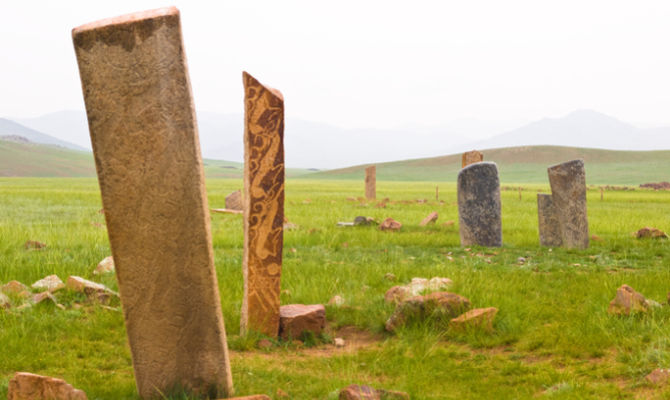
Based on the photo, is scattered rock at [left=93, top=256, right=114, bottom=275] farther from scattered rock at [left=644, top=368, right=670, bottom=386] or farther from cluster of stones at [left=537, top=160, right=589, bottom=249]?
cluster of stones at [left=537, top=160, right=589, bottom=249]

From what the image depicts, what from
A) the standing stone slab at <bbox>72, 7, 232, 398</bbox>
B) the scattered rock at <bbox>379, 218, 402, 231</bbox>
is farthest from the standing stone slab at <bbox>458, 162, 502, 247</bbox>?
the standing stone slab at <bbox>72, 7, 232, 398</bbox>

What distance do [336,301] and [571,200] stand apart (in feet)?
18.1

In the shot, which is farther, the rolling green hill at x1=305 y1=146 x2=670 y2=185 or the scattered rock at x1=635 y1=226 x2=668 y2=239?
Result: the rolling green hill at x1=305 y1=146 x2=670 y2=185

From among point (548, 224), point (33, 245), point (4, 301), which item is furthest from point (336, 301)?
point (33, 245)

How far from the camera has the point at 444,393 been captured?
4.18 meters

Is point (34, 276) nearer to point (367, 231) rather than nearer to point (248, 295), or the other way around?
point (248, 295)

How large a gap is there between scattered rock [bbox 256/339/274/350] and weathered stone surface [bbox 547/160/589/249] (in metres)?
6.52

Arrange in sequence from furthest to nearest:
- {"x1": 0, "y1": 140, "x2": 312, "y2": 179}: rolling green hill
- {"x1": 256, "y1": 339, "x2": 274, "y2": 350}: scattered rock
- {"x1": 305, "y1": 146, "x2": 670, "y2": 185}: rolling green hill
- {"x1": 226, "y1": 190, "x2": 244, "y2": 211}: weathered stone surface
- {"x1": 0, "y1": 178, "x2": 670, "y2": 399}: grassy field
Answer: {"x1": 0, "y1": 140, "x2": 312, "y2": 179}: rolling green hill, {"x1": 305, "y1": 146, "x2": 670, "y2": 185}: rolling green hill, {"x1": 226, "y1": 190, "x2": 244, "y2": 211}: weathered stone surface, {"x1": 256, "y1": 339, "x2": 274, "y2": 350}: scattered rock, {"x1": 0, "y1": 178, "x2": 670, "y2": 399}: grassy field

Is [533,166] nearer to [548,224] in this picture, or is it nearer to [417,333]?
[548,224]

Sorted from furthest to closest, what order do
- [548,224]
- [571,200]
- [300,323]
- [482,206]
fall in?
[548,224], [482,206], [571,200], [300,323]

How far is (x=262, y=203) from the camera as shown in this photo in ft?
17.4

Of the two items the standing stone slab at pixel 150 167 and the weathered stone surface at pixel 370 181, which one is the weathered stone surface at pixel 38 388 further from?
the weathered stone surface at pixel 370 181

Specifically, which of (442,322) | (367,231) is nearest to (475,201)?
(367,231)

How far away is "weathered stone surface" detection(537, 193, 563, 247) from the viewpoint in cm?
1056
